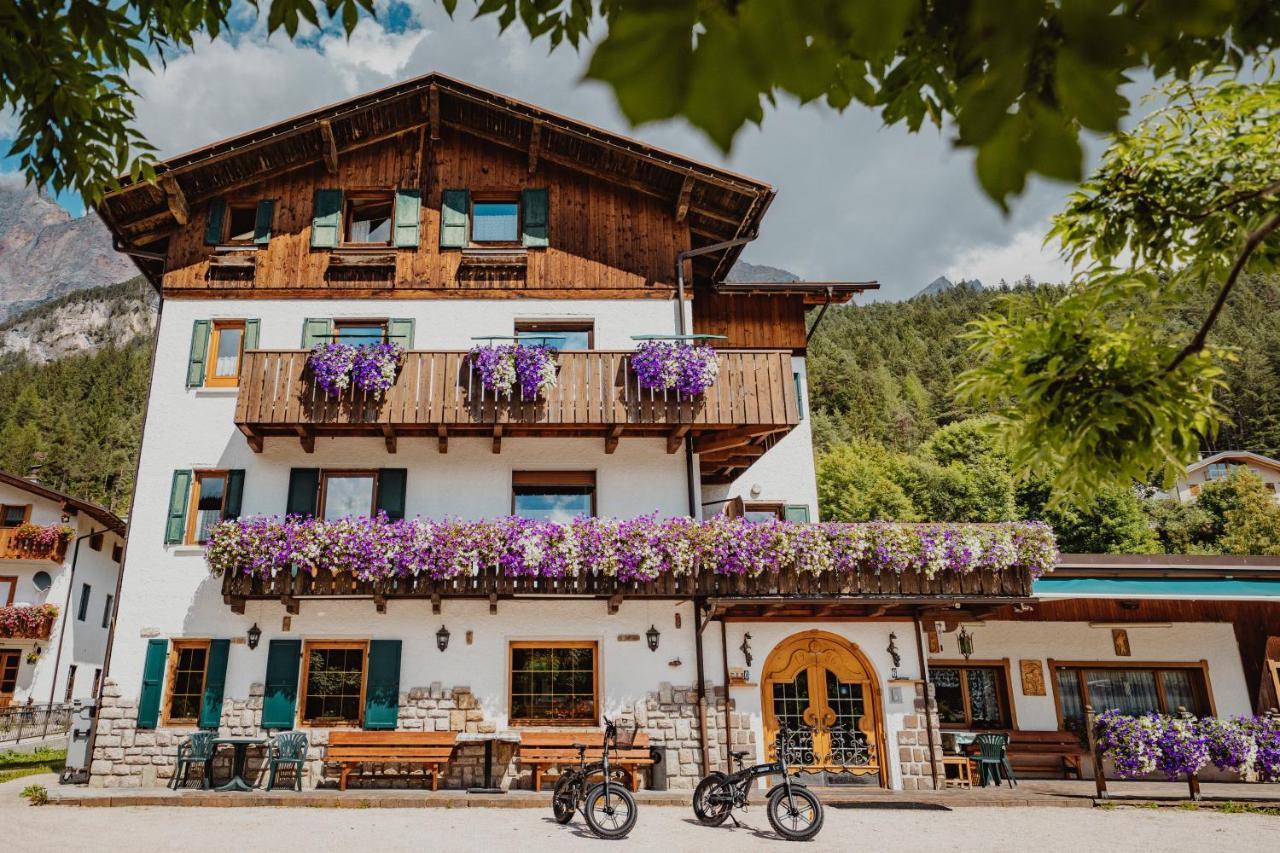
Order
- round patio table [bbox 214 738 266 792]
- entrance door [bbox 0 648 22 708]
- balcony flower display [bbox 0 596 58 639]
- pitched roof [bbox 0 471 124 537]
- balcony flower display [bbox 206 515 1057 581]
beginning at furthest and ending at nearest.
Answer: entrance door [bbox 0 648 22 708]
pitched roof [bbox 0 471 124 537]
balcony flower display [bbox 0 596 58 639]
balcony flower display [bbox 206 515 1057 581]
round patio table [bbox 214 738 266 792]

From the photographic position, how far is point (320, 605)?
14320 millimetres

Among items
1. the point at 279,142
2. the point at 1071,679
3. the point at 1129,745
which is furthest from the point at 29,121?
the point at 1071,679

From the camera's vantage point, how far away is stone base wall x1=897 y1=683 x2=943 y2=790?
13.9m

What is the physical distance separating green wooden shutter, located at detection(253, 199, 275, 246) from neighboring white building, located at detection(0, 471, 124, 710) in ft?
59.8

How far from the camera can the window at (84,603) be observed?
31.7m

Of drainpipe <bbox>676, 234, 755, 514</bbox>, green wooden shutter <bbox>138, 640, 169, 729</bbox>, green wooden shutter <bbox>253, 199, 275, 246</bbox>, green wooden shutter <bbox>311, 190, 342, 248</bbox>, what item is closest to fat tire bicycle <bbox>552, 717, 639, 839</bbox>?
drainpipe <bbox>676, 234, 755, 514</bbox>

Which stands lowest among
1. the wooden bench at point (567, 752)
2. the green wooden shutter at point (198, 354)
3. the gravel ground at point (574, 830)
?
the gravel ground at point (574, 830)

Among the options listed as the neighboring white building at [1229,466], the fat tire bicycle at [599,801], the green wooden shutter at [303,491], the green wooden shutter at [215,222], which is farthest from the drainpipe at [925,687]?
the neighboring white building at [1229,466]

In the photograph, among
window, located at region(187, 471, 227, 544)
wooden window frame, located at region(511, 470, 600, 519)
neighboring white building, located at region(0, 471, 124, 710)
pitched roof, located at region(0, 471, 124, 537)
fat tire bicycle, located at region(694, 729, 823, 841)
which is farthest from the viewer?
pitched roof, located at region(0, 471, 124, 537)

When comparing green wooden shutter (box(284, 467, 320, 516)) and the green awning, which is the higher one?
green wooden shutter (box(284, 467, 320, 516))

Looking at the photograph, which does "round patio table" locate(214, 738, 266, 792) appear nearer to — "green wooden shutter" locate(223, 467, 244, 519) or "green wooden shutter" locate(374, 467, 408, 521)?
"green wooden shutter" locate(223, 467, 244, 519)

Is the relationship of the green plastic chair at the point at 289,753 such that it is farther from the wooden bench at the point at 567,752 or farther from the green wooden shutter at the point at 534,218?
the green wooden shutter at the point at 534,218

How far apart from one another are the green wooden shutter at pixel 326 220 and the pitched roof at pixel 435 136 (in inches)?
32.4

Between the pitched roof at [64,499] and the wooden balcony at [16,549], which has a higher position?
the pitched roof at [64,499]
